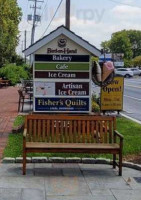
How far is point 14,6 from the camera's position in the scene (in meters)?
53.7

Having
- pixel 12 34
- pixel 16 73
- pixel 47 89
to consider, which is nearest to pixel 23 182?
pixel 47 89

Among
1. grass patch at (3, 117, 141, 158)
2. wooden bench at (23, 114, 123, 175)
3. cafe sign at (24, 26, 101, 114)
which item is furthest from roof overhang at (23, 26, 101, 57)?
wooden bench at (23, 114, 123, 175)

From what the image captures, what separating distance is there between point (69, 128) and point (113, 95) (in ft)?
28.8

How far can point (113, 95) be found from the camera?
17375 mm

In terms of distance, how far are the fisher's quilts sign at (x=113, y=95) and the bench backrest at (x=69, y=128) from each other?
8368mm

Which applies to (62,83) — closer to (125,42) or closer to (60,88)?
(60,88)

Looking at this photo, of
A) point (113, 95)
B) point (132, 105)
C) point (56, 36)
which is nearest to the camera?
point (56, 36)

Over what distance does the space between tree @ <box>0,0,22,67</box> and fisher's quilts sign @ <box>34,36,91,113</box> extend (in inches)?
1255

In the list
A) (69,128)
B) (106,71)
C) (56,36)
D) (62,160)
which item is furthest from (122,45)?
(62,160)

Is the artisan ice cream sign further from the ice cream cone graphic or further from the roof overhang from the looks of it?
the ice cream cone graphic

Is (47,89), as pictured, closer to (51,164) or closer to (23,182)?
(51,164)

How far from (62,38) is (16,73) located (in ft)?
112

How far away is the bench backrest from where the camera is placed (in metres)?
8.65

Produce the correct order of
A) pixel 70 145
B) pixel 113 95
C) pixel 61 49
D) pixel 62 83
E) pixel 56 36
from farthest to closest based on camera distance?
pixel 113 95 → pixel 62 83 → pixel 61 49 → pixel 56 36 → pixel 70 145
